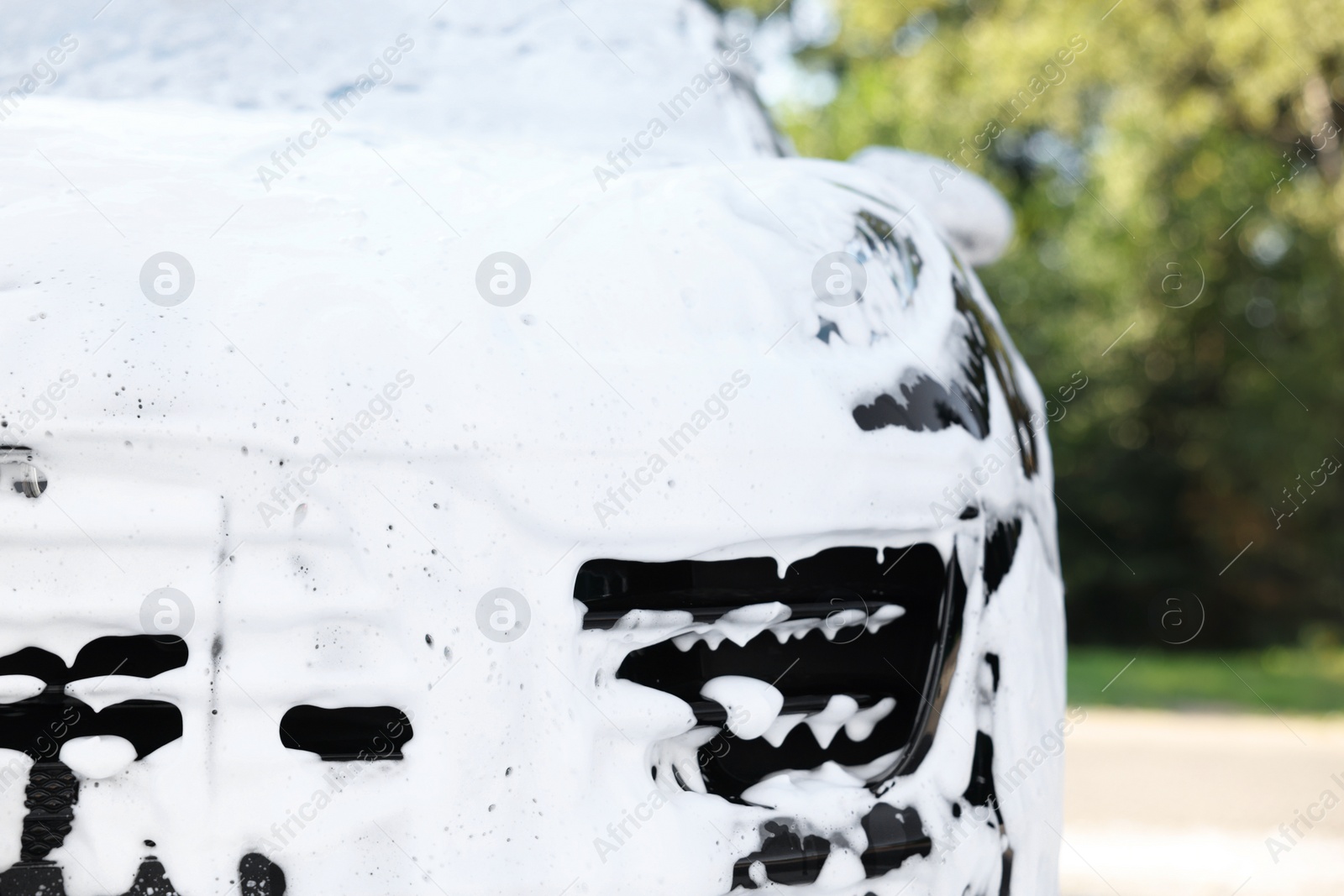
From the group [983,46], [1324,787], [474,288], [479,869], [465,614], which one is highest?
[983,46]

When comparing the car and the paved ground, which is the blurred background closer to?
the paved ground

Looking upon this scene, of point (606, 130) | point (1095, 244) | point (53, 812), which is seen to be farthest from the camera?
point (1095, 244)

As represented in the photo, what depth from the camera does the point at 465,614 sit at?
108 centimetres

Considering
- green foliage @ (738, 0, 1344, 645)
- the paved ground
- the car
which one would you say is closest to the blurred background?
green foliage @ (738, 0, 1344, 645)

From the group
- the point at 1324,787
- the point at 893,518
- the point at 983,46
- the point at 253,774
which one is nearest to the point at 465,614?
the point at 253,774

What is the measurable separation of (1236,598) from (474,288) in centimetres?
1321

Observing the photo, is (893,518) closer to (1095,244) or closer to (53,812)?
(53,812)

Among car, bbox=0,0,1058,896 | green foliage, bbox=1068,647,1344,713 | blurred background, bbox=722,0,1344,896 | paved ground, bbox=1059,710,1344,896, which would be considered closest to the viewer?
car, bbox=0,0,1058,896

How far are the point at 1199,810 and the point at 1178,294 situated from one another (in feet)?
31.8

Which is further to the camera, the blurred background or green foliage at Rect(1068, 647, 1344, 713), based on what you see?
the blurred background

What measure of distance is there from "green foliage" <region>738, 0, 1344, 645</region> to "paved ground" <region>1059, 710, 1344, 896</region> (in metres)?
6.60

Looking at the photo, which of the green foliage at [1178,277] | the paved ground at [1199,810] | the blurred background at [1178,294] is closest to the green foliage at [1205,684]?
the blurred background at [1178,294]

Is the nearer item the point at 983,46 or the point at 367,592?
the point at 367,592

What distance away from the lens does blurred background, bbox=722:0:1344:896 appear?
11.1m
